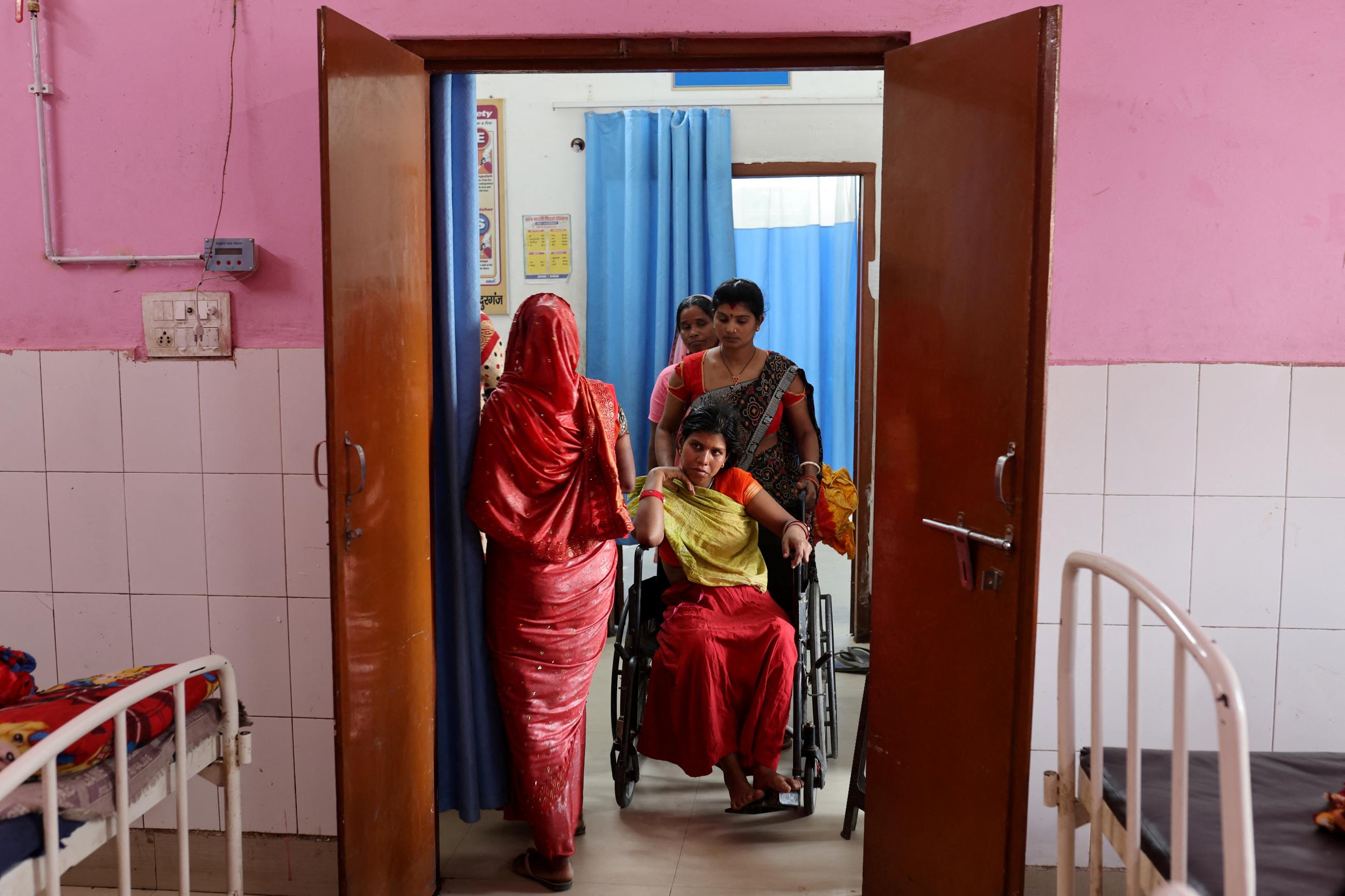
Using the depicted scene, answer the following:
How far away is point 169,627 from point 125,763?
1134 millimetres

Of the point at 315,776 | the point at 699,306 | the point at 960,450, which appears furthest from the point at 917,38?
the point at 315,776

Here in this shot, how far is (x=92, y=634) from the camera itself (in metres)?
2.30

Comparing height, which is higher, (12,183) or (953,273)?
(12,183)

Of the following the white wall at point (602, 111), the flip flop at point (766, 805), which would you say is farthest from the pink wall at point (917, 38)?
the white wall at point (602, 111)

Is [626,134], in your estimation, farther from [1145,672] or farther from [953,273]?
[1145,672]

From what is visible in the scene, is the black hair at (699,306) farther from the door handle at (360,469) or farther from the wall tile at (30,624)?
the wall tile at (30,624)

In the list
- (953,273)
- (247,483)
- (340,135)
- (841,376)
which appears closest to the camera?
(340,135)

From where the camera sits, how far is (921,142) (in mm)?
1965

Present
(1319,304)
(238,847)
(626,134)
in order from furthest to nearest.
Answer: (626,134) < (1319,304) < (238,847)

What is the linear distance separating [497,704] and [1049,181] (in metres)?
1.74

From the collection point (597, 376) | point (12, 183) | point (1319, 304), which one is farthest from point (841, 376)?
point (12, 183)

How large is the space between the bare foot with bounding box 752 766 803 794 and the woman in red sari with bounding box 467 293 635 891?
516 mm

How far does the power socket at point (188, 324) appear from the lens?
7.18ft

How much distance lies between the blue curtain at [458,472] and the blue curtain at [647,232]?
177 centimetres
